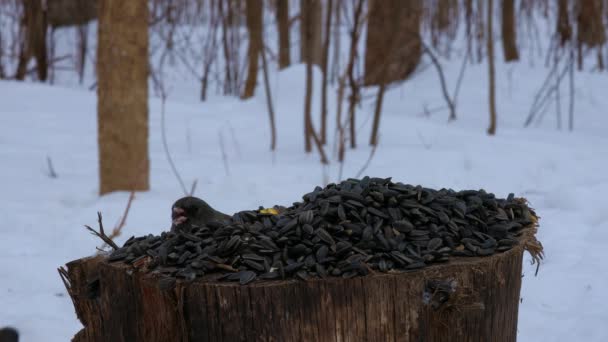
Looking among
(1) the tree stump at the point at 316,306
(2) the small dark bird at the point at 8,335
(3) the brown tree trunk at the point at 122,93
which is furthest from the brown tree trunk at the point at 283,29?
(1) the tree stump at the point at 316,306

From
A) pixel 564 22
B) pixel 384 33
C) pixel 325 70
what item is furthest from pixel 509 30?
pixel 325 70

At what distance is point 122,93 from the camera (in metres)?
5.29

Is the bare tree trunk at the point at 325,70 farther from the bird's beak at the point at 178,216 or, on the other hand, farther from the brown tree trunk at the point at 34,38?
the brown tree trunk at the point at 34,38

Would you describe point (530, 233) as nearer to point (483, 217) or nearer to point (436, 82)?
point (483, 217)

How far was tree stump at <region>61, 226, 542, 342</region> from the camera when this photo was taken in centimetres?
191

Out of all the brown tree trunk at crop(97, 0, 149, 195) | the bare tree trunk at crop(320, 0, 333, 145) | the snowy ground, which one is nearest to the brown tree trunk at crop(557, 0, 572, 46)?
the snowy ground

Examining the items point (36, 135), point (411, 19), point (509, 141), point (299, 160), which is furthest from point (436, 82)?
point (36, 135)

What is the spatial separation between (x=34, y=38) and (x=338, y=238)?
350 inches

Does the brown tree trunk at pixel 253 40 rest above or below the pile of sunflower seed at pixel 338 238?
above

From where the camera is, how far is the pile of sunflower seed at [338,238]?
1.97 meters

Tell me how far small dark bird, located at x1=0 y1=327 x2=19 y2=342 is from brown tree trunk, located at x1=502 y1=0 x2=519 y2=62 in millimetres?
9320

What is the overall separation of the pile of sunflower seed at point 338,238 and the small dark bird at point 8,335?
3.56ft

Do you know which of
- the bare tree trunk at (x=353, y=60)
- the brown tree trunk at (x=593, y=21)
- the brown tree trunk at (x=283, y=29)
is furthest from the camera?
the brown tree trunk at (x=593, y=21)

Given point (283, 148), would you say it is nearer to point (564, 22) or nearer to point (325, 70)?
point (325, 70)
